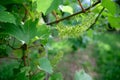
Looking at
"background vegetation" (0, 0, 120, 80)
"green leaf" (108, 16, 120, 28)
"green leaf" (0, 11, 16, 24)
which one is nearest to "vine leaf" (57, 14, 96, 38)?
"background vegetation" (0, 0, 120, 80)

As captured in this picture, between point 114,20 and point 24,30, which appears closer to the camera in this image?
point 24,30

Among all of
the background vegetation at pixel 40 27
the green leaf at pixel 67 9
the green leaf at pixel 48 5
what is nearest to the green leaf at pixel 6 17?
the background vegetation at pixel 40 27

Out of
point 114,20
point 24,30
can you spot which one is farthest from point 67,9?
point 24,30

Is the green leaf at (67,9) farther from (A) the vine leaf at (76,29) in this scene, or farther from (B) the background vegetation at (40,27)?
(A) the vine leaf at (76,29)

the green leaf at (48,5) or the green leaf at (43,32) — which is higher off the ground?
the green leaf at (48,5)

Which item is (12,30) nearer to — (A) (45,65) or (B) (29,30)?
(B) (29,30)

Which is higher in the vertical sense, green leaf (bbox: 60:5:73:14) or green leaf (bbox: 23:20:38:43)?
green leaf (bbox: 60:5:73:14)

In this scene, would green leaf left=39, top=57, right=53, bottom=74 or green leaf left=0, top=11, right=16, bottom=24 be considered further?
green leaf left=39, top=57, right=53, bottom=74

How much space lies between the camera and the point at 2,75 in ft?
4.21

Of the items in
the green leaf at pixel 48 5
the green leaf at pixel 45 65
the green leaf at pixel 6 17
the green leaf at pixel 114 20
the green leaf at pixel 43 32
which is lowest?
the green leaf at pixel 45 65

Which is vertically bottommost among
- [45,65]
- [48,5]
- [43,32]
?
[45,65]

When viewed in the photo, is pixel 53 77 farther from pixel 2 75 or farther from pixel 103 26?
pixel 103 26

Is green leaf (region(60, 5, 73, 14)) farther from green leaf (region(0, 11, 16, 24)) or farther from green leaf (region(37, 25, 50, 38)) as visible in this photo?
green leaf (region(0, 11, 16, 24))

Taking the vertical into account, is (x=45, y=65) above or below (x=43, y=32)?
below
